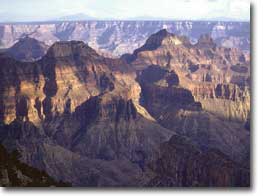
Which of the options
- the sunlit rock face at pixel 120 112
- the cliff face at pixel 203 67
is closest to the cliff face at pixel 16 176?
the sunlit rock face at pixel 120 112

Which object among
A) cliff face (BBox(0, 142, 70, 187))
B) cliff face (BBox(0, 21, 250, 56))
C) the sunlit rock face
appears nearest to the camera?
cliff face (BBox(0, 142, 70, 187))

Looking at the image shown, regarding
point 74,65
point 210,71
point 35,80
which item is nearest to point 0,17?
point 35,80

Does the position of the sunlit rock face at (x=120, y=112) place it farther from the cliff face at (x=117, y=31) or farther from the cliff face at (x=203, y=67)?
the cliff face at (x=117, y=31)

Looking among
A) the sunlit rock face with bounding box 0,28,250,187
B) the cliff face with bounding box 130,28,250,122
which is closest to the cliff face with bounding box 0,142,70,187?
the sunlit rock face with bounding box 0,28,250,187

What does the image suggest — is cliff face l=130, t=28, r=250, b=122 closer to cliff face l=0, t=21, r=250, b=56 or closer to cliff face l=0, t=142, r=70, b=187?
cliff face l=0, t=21, r=250, b=56

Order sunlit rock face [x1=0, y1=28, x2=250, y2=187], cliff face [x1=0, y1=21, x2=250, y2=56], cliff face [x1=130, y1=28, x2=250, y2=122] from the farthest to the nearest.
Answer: cliff face [x1=130, y1=28, x2=250, y2=122] < sunlit rock face [x1=0, y1=28, x2=250, y2=187] < cliff face [x1=0, y1=21, x2=250, y2=56]

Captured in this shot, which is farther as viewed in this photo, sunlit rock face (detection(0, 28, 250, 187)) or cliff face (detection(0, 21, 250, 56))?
sunlit rock face (detection(0, 28, 250, 187))
